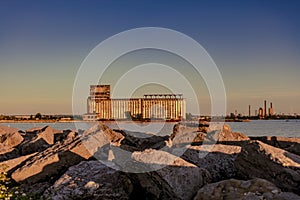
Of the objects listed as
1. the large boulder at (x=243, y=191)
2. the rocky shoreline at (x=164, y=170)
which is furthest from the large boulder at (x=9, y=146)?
the large boulder at (x=243, y=191)

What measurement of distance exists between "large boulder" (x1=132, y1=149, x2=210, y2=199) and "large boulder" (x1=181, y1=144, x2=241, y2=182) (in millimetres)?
817

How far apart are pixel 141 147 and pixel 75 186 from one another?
3924 millimetres

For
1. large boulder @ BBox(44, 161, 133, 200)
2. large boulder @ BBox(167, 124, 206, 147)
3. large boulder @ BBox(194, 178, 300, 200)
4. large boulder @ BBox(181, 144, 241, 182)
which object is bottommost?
large boulder @ BBox(44, 161, 133, 200)

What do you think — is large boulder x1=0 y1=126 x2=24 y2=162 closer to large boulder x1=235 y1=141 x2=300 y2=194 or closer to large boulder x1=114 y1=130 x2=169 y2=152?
large boulder x1=114 y1=130 x2=169 y2=152

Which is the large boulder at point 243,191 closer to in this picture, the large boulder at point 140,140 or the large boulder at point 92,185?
the large boulder at point 92,185

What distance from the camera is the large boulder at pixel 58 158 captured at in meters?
10.4

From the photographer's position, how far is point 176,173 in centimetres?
828

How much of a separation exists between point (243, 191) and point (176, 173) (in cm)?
141

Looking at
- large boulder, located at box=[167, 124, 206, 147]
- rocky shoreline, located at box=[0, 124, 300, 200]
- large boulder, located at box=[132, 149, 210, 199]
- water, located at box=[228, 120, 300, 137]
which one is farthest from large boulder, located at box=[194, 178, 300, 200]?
water, located at box=[228, 120, 300, 137]

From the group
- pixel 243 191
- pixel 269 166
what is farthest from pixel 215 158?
pixel 243 191

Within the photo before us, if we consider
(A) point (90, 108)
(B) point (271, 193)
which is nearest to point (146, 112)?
(A) point (90, 108)

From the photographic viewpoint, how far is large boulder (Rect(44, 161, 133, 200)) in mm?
8883

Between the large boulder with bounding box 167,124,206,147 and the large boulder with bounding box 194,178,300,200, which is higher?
the large boulder with bounding box 167,124,206,147

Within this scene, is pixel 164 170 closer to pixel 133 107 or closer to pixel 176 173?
pixel 176 173
